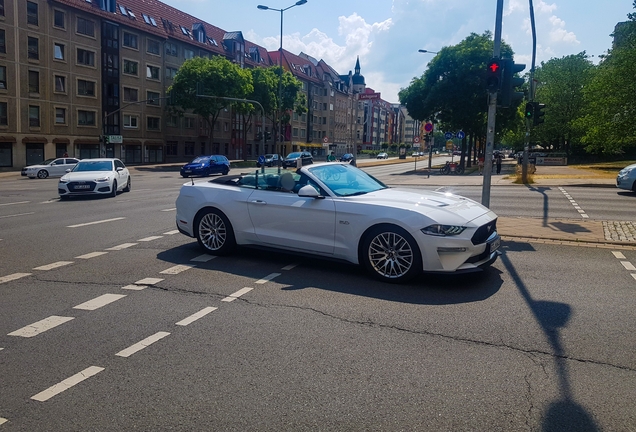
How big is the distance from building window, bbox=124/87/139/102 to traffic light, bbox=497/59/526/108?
2076 inches

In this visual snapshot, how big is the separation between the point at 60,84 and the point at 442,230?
5154 cm

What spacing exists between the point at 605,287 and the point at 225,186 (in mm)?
5287

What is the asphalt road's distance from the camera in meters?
3.60

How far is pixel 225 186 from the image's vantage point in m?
8.67

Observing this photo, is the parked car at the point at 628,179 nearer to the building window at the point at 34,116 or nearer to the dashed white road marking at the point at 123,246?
the dashed white road marking at the point at 123,246

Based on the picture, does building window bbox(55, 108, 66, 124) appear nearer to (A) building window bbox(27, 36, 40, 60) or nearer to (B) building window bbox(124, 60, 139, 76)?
(A) building window bbox(27, 36, 40, 60)

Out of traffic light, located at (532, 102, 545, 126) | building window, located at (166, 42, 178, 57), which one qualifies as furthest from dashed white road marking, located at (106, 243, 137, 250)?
building window, located at (166, 42, 178, 57)

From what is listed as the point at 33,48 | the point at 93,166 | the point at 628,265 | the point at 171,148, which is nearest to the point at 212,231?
the point at 628,265

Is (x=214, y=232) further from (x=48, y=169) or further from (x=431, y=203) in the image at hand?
(x=48, y=169)

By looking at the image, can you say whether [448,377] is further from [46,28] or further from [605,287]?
[46,28]

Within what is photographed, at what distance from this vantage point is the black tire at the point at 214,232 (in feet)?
27.7

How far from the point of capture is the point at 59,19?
1973 inches

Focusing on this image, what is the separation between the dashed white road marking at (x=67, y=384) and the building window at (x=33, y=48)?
50302 mm

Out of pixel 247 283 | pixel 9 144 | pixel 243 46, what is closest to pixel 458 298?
pixel 247 283
